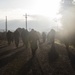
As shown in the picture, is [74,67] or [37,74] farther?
[74,67]

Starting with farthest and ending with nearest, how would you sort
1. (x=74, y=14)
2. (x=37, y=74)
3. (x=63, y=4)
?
(x=63, y=4) → (x=74, y=14) → (x=37, y=74)

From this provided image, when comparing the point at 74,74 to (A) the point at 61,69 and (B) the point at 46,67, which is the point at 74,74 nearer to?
(A) the point at 61,69

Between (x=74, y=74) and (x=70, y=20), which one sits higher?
(x=70, y=20)

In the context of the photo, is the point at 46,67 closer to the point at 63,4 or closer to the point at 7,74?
the point at 7,74

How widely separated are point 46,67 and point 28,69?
1663 millimetres

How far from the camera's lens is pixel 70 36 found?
141 feet

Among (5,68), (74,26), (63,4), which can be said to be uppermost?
(63,4)

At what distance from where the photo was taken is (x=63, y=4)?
2339 inches

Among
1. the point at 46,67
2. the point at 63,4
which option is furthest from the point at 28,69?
the point at 63,4

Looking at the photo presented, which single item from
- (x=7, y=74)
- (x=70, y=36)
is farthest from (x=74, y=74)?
(x=70, y=36)

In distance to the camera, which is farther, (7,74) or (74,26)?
(74,26)

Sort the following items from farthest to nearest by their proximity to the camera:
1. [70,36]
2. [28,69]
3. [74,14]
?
[74,14]
[70,36]
[28,69]

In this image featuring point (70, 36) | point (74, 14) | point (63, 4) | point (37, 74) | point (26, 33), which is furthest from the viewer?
point (63, 4)

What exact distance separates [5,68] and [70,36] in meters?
26.9
